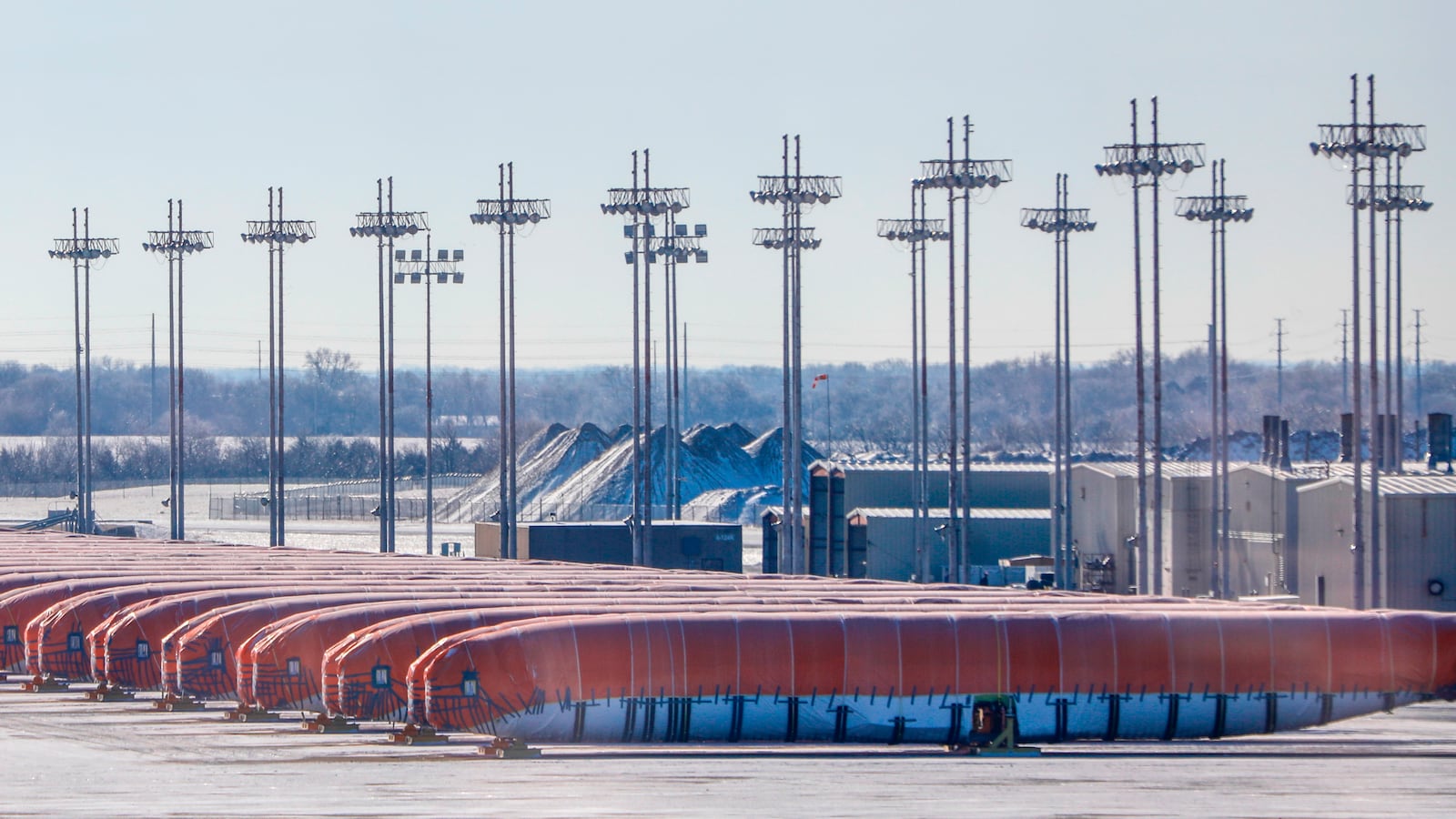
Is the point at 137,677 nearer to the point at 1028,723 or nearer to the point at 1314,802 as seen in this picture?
the point at 1028,723

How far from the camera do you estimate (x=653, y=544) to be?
60.1 meters

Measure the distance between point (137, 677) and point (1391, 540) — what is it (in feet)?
99.0

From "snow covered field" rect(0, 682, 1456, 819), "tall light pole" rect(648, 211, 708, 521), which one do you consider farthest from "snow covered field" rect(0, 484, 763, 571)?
"snow covered field" rect(0, 682, 1456, 819)

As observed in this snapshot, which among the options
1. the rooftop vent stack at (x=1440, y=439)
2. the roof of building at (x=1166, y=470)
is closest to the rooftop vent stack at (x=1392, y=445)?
the rooftop vent stack at (x=1440, y=439)

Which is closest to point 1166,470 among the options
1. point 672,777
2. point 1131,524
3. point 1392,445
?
point 1131,524

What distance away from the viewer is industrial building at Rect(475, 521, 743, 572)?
6006 centimetres

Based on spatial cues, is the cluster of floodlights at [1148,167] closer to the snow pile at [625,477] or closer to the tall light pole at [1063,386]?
the tall light pole at [1063,386]

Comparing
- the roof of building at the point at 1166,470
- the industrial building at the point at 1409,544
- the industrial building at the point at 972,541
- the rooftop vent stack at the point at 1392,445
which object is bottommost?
the industrial building at the point at 972,541

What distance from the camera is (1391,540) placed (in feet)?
146

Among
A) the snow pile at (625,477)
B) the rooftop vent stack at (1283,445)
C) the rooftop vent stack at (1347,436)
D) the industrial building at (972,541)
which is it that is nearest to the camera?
the rooftop vent stack at (1283,445)

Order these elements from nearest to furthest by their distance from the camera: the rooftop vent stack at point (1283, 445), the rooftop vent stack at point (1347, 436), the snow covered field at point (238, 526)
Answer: the rooftop vent stack at point (1283, 445) < the rooftop vent stack at point (1347, 436) < the snow covered field at point (238, 526)

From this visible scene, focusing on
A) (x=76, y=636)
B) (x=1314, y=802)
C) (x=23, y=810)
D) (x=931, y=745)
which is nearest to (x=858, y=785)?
(x=1314, y=802)

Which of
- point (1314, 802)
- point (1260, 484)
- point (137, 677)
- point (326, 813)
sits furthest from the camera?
point (1260, 484)

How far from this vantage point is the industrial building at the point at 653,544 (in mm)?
60062
